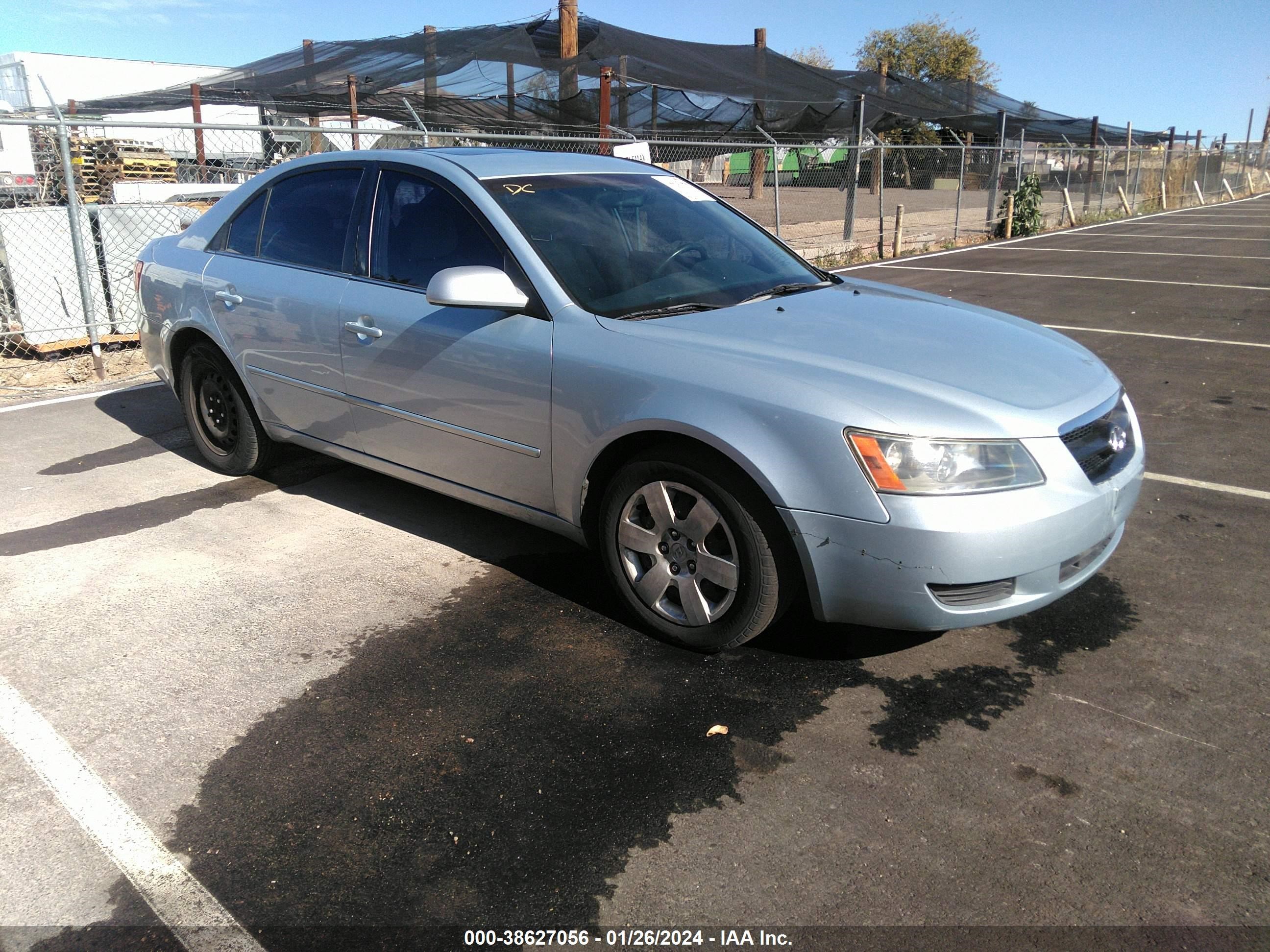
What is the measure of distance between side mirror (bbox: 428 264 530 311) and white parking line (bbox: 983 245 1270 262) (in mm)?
15745

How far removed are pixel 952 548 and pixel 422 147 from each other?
15.7 feet

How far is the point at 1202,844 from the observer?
2.45 meters

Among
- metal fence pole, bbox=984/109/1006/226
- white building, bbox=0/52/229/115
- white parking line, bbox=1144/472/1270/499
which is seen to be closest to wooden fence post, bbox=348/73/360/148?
white parking line, bbox=1144/472/1270/499

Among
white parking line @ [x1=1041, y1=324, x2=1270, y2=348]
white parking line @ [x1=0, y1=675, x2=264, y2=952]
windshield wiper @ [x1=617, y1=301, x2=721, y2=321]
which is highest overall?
windshield wiper @ [x1=617, y1=301, x2=721, y2=321]

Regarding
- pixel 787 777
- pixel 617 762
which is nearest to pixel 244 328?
pixel 617 762

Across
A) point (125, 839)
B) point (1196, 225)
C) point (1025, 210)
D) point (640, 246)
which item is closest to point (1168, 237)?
point (1025, 210)

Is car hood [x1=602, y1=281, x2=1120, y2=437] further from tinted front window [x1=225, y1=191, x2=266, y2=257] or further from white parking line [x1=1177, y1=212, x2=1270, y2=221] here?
white parking line [x1=1177, y1=212, x2=1270, y2=221]

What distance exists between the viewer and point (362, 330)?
411 cm

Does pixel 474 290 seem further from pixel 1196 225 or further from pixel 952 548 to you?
pixel 1196 225

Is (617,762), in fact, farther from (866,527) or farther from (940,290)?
(940,290)

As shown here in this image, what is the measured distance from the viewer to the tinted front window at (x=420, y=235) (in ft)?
12.6

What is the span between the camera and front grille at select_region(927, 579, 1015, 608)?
2.91 meters

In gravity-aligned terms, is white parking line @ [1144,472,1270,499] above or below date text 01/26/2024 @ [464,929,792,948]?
above

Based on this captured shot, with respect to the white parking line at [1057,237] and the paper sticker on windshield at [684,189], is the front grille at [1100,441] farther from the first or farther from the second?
the white parking line at [1057,237]
